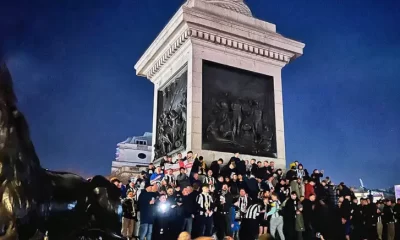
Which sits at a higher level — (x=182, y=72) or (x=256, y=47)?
(x=256, y=47)

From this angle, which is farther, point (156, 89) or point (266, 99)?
point (156, 89)

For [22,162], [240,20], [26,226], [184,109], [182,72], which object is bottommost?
[26,226]

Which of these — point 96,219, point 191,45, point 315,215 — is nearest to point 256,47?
point 191,45

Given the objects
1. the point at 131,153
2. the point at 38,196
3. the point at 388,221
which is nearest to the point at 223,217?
the point at 388,221

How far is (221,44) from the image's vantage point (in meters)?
18.4

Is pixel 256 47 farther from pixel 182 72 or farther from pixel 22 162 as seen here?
pixel 22 162

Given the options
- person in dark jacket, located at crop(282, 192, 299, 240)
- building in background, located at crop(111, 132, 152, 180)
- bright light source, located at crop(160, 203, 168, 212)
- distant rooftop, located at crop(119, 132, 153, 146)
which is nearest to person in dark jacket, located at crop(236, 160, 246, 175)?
person in dark jacket, located at crop(282, 192, 299, 240)

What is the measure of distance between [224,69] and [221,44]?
1.06 metres

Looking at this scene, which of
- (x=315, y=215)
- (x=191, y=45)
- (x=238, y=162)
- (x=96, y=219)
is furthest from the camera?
(x=191, y=45)

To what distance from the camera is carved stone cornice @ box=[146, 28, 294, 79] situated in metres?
17.8

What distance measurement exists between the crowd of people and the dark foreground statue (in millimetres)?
6199

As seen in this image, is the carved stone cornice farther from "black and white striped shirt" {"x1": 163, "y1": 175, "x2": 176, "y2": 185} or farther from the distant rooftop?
the distant rooftop

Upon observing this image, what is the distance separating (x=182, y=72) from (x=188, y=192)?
718 centimetres

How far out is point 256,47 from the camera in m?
19.2
